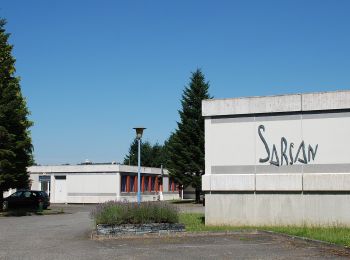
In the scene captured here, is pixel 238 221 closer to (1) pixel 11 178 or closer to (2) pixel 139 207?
(2) pixel 139 207

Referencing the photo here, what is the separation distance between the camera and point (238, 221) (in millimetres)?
18984

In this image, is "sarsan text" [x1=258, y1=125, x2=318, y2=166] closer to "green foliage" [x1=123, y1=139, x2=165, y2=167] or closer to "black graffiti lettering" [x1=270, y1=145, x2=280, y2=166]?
"black graffiti lettering" [x1=270, y1=145, x2=280, y2=166]

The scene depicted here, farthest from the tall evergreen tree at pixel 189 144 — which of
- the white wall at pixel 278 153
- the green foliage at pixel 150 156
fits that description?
the green foliage at pixel 150 156

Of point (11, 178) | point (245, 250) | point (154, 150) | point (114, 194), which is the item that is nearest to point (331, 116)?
point (245, 250)

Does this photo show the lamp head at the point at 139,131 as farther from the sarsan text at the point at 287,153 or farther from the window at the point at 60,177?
the window at the point at 60,177

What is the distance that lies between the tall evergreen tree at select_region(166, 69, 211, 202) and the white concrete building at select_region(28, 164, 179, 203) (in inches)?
153

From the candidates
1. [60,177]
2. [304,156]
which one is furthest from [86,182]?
[304,156]

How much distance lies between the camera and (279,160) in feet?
61.6

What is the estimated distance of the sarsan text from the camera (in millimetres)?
18391

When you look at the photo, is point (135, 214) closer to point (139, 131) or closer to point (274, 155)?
point (274, 155)

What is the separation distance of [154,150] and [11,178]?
61.1 meters

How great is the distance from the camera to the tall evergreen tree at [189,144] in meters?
44.2

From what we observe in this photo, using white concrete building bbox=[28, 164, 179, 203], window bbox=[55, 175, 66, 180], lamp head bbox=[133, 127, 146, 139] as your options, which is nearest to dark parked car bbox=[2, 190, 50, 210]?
white concrete building bbox=[28, 164, 179, 203]

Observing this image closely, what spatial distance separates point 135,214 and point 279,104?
A: 6.36 meters
